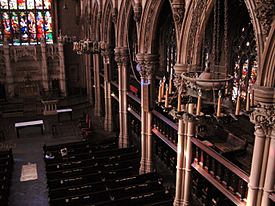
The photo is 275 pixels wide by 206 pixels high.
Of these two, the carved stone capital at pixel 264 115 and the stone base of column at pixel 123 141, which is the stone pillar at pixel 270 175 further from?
the stone base of column at pixel 123 141

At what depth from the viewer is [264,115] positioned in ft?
24.5

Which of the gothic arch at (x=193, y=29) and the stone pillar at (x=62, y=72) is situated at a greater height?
the gothic arch at (x=193, y=29)

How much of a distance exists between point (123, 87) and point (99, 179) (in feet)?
21.5

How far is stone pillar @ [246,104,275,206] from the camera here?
24.5 ft

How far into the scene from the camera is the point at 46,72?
3025 centimetres

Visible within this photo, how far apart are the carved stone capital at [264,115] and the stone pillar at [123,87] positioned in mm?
11395

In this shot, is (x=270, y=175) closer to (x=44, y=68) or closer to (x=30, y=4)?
(x=44, y=68)

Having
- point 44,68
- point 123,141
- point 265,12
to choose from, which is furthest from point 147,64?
point 44,68

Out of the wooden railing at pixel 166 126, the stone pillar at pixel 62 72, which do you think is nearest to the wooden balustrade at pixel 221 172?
the wooden railing at pixel 166 126

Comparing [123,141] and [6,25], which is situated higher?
[6,25]

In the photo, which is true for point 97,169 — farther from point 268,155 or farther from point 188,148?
point 268,155

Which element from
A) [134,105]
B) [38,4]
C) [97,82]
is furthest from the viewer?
[38,4]

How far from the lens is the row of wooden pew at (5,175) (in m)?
13.4

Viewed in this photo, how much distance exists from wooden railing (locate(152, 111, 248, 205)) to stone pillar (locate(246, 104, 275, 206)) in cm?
69
